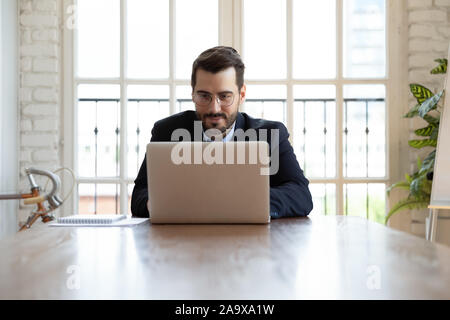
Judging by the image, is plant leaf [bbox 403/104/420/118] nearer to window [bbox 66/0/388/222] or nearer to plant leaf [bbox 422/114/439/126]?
plant leaf [bbox 422/114/439/126]

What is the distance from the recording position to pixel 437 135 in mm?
2764

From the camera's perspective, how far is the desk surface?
1.98ft

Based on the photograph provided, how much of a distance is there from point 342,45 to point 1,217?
2.45 meters

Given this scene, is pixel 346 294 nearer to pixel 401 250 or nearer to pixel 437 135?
pixel 401 250

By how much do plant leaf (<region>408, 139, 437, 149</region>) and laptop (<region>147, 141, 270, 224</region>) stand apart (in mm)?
1824

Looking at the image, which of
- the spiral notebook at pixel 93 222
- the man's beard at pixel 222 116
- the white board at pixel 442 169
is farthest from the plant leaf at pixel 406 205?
the spiral notebook at pixel 93 222

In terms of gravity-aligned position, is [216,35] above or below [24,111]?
above

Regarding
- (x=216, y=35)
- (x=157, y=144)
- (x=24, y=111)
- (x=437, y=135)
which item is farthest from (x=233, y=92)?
(x=24, y=111)

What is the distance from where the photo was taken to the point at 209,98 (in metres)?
2.12

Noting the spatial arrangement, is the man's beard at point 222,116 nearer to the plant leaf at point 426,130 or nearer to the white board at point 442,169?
the white board at point 442,169

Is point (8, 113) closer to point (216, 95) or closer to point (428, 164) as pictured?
point (216, 95)

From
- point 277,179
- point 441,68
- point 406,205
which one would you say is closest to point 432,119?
point 441,68

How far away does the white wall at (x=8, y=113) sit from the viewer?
2.85 meters
